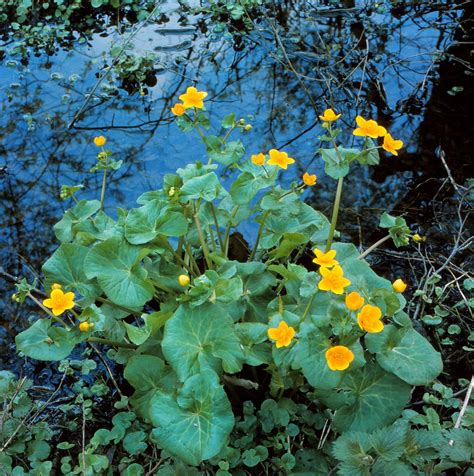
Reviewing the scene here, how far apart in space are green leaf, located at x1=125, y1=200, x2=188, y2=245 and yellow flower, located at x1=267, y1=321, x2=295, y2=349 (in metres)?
0.48

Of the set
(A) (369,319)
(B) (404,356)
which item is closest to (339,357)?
(A) (369,319)

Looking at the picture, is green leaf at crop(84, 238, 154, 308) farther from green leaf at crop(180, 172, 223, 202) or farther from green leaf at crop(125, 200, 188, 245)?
green leaf at crop(180, 172, 223, 202)

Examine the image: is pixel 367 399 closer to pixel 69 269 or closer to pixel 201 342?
pixel 201 342

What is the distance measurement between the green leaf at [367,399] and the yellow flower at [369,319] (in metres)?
0.28

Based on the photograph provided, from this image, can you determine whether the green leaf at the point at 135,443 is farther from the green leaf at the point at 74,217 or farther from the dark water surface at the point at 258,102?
the dark water surface at the point at 258,102

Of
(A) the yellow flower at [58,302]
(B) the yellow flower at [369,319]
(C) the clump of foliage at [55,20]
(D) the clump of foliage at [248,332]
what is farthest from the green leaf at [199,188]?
(C) the clump of foliage at [55,20]

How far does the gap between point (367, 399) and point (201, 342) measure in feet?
1.61

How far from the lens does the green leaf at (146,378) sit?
5.65 feet

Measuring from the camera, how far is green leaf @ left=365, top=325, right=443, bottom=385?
152cm

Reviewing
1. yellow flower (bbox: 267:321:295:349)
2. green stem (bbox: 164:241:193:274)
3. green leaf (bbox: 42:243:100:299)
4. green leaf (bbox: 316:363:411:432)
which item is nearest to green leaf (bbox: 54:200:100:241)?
green leaf (bbox: 42:243:100:299)

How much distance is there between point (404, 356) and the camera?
156 cm

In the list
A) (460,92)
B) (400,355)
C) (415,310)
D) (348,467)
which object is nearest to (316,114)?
(460,92)

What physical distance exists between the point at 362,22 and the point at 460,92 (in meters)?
0.99

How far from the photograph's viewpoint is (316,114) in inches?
137
